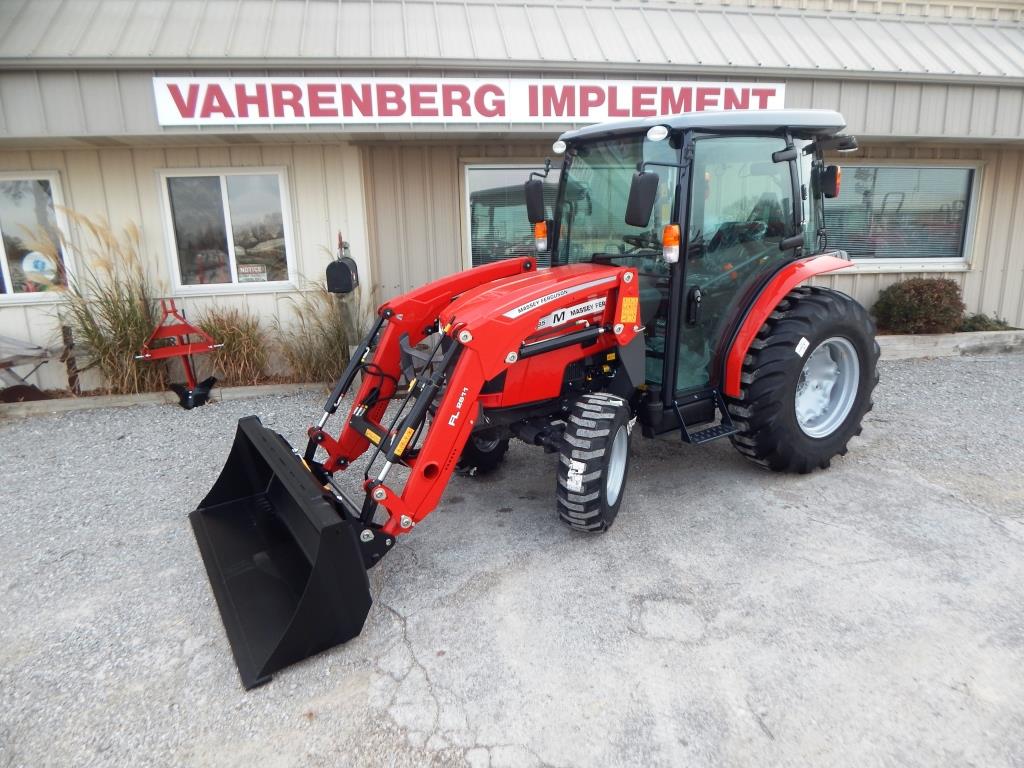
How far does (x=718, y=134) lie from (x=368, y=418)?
2509 millimetres

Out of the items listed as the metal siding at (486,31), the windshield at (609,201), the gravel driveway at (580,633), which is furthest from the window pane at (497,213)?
the gravel driveway at (580,633)

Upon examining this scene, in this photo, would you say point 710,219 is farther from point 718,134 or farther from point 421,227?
point 421,227

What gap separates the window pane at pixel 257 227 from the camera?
6.54 m

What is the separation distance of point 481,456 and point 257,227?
387 centimetres

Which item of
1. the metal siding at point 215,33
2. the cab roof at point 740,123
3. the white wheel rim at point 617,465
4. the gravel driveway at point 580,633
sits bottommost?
the gravel driveway at point 580,633

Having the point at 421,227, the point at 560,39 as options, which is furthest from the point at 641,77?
the point at 421,227

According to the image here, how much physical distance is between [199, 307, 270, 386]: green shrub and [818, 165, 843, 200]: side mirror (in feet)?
16.6

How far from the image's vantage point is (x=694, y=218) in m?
3.63

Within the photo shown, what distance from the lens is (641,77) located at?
19.4 ft

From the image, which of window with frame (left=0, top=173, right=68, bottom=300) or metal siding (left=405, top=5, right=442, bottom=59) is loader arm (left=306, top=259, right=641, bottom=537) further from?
window with frame (left=0, top=173, right=68, bottom=300)

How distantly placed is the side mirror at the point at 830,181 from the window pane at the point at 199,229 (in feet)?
17.6

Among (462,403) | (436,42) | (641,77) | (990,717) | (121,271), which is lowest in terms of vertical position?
(990,717)

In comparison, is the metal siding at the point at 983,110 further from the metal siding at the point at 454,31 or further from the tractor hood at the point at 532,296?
the tractor hood at the point at 532,296

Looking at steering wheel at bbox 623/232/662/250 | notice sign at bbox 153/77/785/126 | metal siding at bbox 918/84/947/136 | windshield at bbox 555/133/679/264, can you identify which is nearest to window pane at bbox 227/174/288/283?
notice sign at bbox 153/77/785/126
